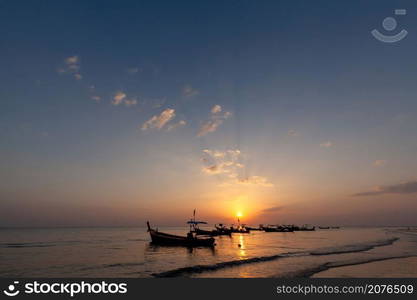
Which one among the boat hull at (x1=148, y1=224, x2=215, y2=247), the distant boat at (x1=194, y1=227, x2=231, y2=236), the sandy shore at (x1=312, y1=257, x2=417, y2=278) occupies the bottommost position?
the distant boat at (x1=194, y1=227, x2=231, y2=236)

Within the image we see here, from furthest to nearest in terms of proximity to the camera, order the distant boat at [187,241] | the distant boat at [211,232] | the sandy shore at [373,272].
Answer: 1. the distant boat at [211,232]
2. the distant boat at [187,241]
3. the sandy shore at [373,272]

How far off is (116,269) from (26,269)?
36.3 ft

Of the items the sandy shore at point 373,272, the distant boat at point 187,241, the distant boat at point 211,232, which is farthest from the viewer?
the distant boat at point 211,232

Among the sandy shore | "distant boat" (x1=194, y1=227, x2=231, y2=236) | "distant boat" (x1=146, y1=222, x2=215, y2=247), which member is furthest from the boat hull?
"distant boat" (x1=194, y1=227, x2=231, y2=236)

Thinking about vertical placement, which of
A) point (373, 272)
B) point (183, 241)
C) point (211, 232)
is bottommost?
point (211, 232)

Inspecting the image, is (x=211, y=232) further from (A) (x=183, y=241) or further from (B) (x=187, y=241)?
(B) (x=187, y=241)

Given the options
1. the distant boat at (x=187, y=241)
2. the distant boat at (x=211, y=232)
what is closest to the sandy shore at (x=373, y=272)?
the distant boat at (x=187, y=241)

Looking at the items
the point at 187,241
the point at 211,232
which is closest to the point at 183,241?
the point at 187,241

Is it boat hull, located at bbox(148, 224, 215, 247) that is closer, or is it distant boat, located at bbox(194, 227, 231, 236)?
boat hull, located at bbox(148, 224, 215, 247)

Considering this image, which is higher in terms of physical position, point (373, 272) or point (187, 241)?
point (373, 272)

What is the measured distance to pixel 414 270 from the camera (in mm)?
31031

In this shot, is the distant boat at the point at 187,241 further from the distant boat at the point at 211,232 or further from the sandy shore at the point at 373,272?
the distant boat at the point at 211,232

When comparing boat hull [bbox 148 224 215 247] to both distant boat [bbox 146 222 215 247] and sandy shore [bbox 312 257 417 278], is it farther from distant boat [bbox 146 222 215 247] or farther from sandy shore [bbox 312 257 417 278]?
sandy shore [bbox 312 257 417 278]

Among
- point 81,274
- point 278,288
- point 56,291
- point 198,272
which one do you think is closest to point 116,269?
point 81,274
